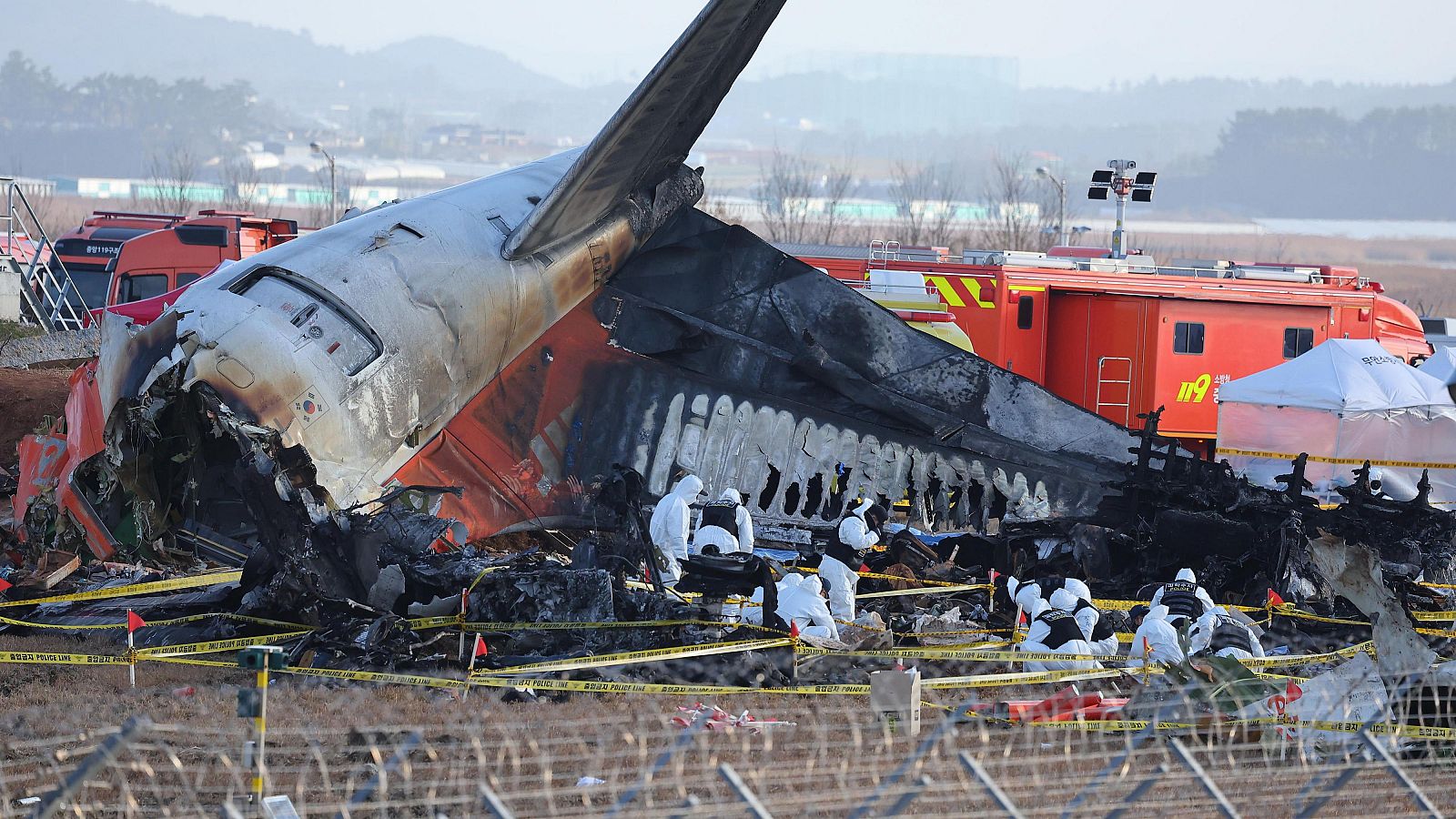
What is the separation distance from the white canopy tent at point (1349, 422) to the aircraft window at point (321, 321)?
12646 millimetres

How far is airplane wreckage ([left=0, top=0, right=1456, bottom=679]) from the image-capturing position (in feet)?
34.0

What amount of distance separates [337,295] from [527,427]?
2351mm

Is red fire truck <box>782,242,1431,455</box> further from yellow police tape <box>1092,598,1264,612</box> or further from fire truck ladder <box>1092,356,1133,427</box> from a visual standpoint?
yellow police tape <box>1092,598,1264,612</box>

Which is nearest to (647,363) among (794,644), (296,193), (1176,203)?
(794,644)

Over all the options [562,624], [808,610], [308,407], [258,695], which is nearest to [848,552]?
[808,610]

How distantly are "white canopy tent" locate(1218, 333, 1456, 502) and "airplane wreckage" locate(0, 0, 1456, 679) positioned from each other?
653 centimetres

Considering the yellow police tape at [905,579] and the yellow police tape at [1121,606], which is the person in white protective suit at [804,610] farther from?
the yellow police tape at [1121,606]

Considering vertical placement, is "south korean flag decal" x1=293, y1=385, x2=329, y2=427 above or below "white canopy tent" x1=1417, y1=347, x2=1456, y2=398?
above

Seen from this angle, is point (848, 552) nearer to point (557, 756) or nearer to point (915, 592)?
point (915, 592)

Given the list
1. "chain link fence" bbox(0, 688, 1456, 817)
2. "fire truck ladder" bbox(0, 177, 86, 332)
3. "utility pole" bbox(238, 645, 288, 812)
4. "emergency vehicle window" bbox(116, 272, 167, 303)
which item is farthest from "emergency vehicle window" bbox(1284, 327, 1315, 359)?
"fire truck ladder" bbox(0, 177, 86, 332)

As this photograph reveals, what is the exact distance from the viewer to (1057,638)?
32.8 feet

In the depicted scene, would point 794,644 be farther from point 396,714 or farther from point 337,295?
point 337,295

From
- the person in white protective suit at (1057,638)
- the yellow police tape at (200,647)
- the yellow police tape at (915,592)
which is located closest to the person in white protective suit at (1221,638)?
the person in white protective suit at (1057,638)

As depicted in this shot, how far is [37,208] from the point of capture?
8850 cm
